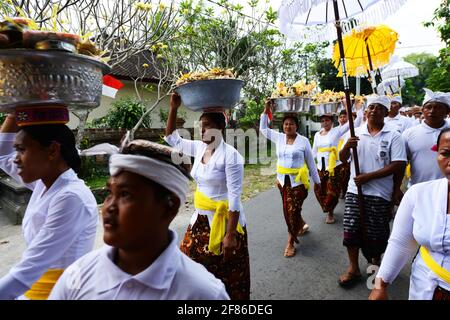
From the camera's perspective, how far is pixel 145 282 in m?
1.21

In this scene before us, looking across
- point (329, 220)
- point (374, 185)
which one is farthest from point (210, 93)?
point (329, 220)

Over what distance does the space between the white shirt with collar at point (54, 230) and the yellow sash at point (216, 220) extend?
3.76 ft

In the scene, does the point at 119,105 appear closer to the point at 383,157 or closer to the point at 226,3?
the point at 226,3

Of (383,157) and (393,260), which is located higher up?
(383,157)

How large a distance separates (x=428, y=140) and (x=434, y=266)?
2387 millimetres

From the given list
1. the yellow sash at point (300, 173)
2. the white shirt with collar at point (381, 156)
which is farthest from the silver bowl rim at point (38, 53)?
the yellow sash at point (300, 173)

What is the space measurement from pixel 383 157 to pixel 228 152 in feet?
5.99

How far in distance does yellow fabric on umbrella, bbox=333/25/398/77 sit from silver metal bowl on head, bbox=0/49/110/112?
359 centimetres

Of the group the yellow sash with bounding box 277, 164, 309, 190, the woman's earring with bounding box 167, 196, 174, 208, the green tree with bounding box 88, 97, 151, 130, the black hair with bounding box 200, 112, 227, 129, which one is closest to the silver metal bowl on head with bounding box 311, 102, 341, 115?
the yellow sash with bounding box 277, 164, 309, 190

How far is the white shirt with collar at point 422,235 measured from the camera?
1.81 meters

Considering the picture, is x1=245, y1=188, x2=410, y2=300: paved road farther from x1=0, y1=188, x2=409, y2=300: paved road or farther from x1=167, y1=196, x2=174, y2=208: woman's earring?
x1=167, y1=196, x2=174, y2=208: woman's earring

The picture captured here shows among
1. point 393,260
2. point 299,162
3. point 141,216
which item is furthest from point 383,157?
point 141,216

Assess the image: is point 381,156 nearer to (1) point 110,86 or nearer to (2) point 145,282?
(1) point 110,86

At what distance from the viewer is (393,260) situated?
2.04 metres
